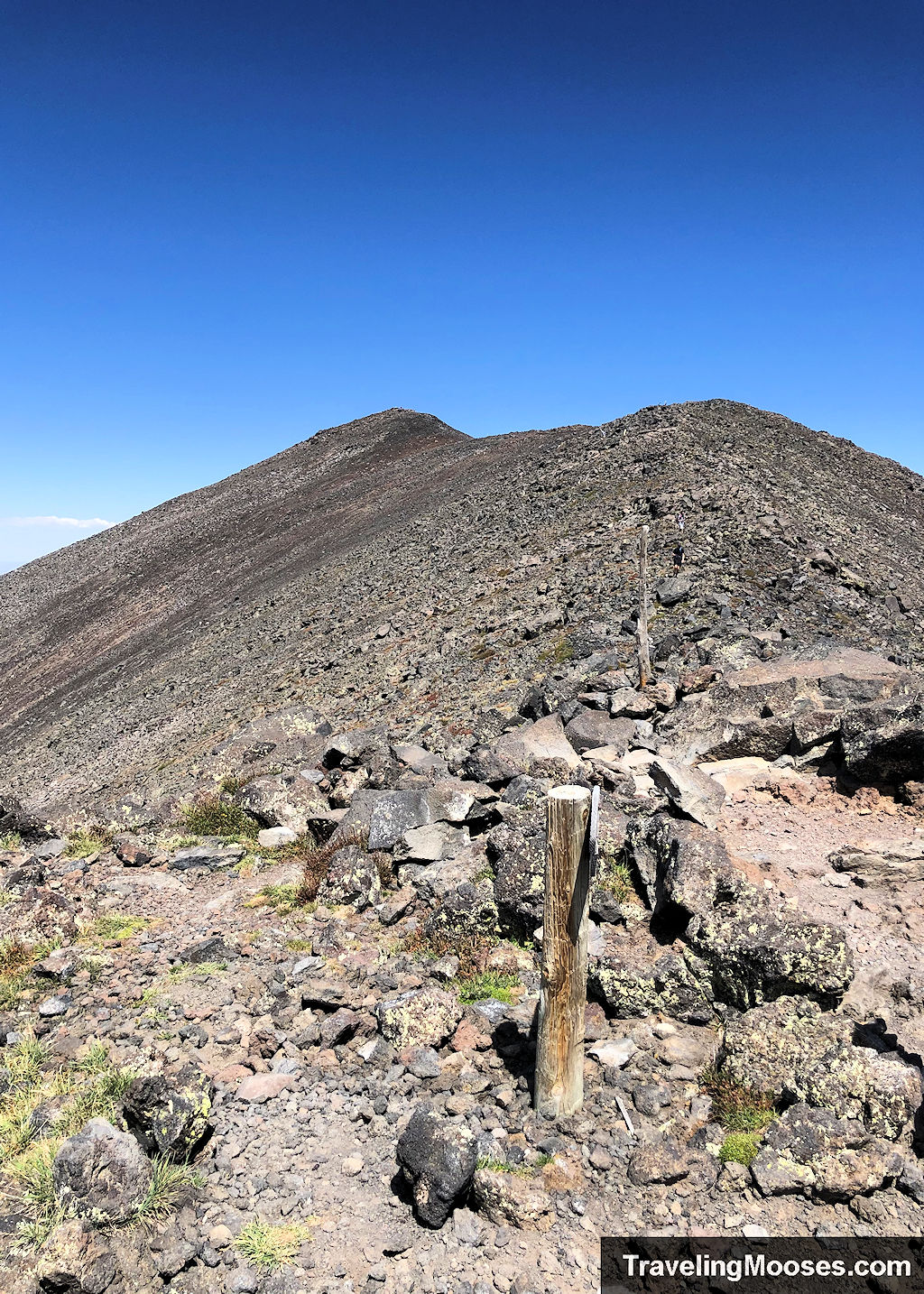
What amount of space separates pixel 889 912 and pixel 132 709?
68.8 ft

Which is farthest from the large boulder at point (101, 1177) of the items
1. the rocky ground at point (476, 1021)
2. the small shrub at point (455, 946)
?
the small shrub at point (455, 946)

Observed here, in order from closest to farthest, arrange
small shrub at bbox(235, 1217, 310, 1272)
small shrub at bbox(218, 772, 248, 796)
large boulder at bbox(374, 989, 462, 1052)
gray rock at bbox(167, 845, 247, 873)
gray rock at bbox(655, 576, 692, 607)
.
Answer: small shrub at bbox(235, 1217, 310, 1272)
large boulder at bbox(374, 989, 462, 1052)
gray rock at bbox(167, 845, 247, 873)
small shrub at bbox(218, 772, 248, 796)
gray rock at bbox(655, 576, 692, 607)

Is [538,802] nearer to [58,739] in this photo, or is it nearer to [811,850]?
[811,850]

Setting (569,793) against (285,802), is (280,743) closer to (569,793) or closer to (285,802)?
(285,802)

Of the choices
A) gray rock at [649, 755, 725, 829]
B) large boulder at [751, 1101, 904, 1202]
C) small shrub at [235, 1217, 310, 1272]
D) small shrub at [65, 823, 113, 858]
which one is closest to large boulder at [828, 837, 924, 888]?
gray rock at [649, 755, 725, 829]

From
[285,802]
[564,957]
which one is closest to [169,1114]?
[564,957]

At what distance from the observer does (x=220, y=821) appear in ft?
32.5

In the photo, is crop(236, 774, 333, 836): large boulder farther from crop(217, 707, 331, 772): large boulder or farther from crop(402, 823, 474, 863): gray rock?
crop(402, 823, 474, 863): gray rock

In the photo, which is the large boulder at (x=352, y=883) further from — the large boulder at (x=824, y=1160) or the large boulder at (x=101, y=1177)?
the large boulder at (x=824, y=1160)

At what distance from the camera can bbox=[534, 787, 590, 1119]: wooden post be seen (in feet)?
14.6

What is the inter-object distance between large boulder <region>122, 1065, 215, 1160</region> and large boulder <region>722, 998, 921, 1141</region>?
3.32 meters

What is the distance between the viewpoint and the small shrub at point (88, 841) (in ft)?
31.0

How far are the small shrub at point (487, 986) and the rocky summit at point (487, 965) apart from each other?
4cm

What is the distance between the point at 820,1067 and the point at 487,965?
2.64m
